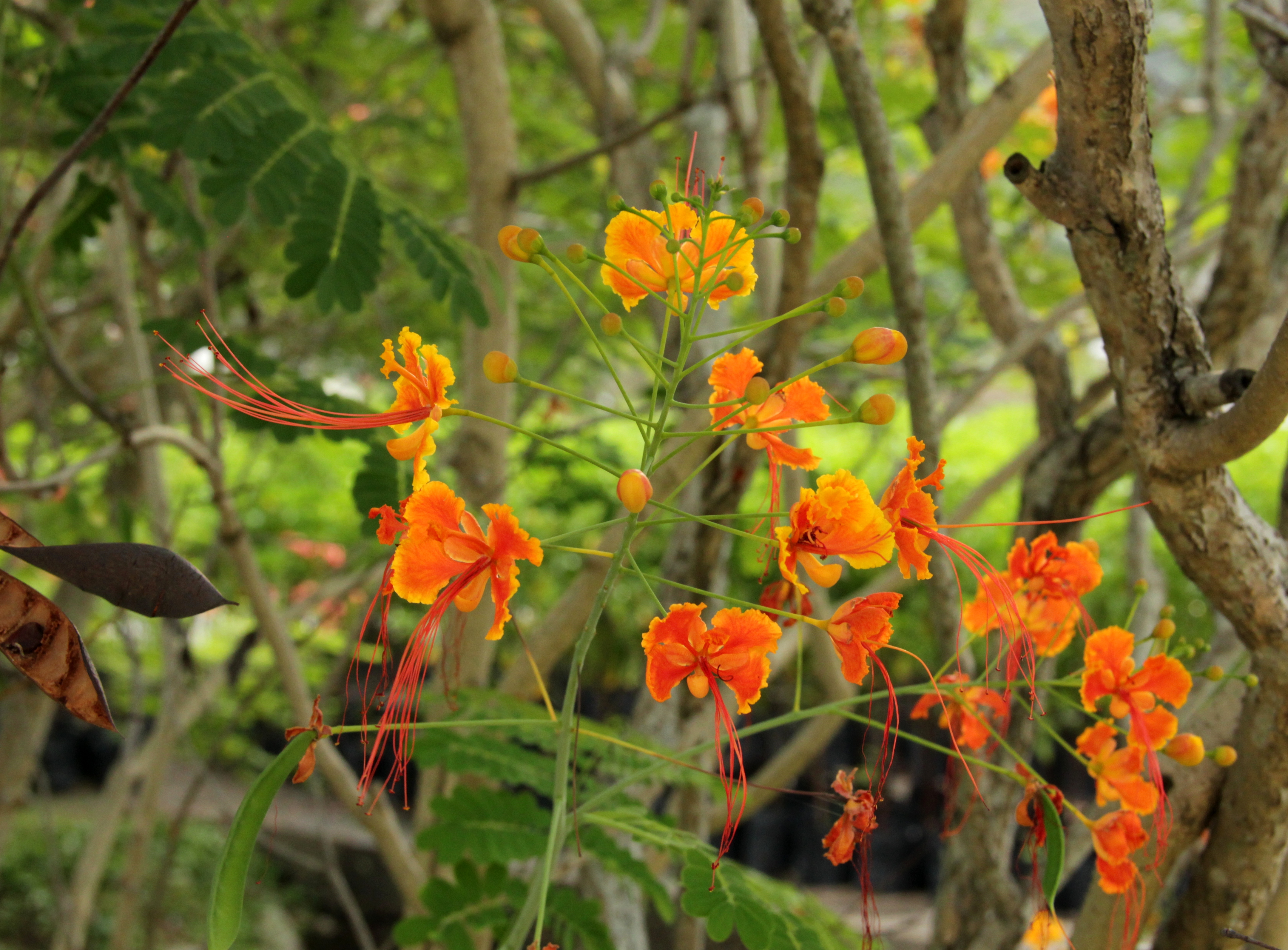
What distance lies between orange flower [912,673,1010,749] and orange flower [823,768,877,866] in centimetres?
13

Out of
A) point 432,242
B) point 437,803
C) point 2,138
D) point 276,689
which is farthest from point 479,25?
point 276,689

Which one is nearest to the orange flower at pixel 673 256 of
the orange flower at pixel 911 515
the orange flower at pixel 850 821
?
the orange flower at pixel 911 515

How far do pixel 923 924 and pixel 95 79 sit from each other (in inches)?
119

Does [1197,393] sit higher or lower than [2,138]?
lower

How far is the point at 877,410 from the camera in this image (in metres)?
0.58

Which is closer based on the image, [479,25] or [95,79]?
[95,79]

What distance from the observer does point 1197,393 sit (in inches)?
31.4

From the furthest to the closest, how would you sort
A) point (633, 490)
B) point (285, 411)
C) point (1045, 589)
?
point (1045, 589), point (285, 411), point (633, 490)

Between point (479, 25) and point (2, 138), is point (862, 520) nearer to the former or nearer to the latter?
point (479, 25)

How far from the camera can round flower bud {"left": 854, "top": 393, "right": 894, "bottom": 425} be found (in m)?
0.58

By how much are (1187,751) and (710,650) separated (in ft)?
1.37

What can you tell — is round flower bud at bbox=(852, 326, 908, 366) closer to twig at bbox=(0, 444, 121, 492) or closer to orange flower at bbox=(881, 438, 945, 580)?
orange flower at bbox=(881, 438, 945, 580)

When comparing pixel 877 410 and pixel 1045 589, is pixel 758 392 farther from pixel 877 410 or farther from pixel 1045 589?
pixel 1045 589

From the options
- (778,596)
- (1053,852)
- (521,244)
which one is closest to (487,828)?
(778,596)
